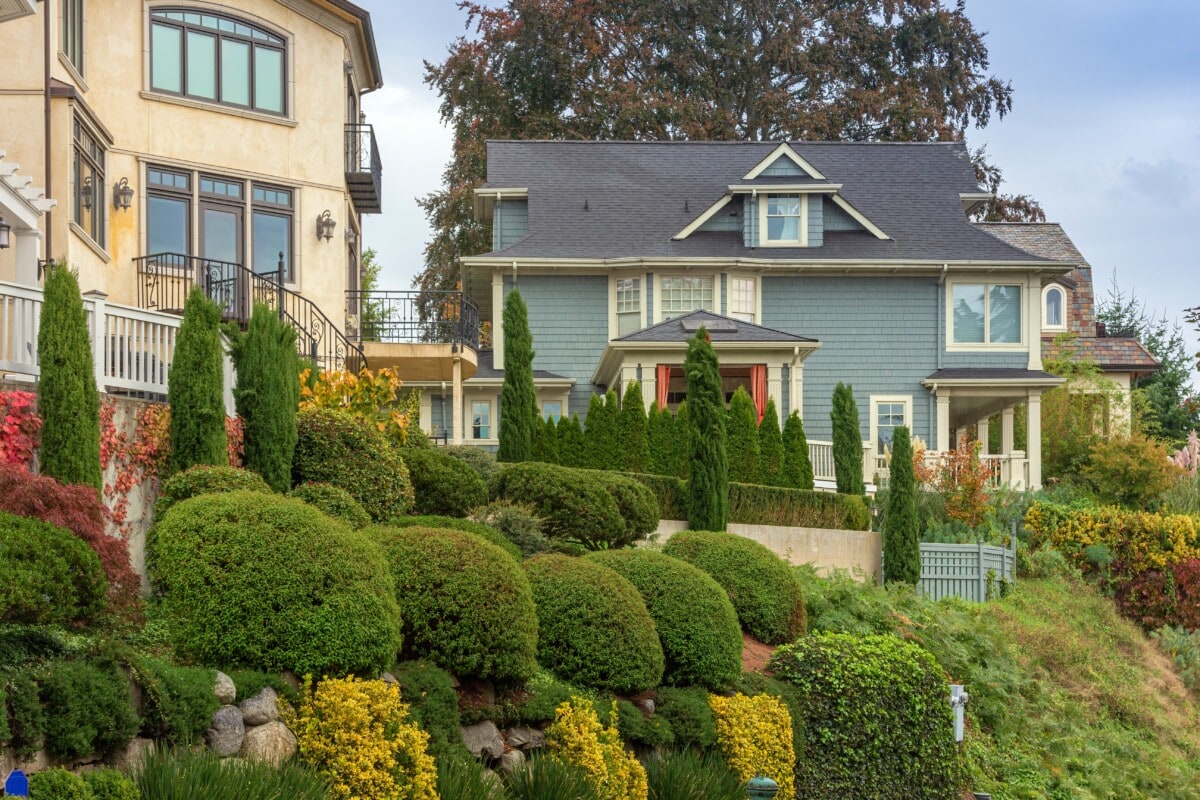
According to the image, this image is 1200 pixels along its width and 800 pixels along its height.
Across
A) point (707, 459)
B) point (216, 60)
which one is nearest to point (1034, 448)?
point (707, 459)

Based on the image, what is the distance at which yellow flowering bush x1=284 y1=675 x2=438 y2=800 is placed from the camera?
349 inches

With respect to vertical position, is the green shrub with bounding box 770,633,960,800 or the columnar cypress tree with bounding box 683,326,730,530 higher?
the columnar cypress tree with bounding box 683,326,730,530

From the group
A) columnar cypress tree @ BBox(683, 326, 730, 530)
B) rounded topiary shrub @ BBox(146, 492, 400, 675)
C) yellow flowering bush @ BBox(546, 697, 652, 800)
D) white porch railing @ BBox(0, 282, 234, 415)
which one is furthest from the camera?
columnar cypress tree @ BBox(683, 326, 730, 530)

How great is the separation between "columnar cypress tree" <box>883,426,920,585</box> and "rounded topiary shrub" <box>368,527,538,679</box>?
40.3ft

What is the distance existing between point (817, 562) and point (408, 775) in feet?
46.4

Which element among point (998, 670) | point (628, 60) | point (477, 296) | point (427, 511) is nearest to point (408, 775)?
point (427, 511)

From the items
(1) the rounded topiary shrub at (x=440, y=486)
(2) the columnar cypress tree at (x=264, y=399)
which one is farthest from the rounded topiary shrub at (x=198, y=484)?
(1) the rounded topiary shrub at (x=440, y=486)

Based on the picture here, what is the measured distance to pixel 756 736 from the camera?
12.6 m

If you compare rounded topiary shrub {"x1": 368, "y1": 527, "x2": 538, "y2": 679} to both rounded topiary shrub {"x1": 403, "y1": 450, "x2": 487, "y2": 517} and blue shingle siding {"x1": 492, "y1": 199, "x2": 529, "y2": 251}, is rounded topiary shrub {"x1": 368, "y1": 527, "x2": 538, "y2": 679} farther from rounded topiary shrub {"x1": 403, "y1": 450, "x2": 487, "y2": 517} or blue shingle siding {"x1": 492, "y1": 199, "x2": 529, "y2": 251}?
blue shingle siding {"x1": 492, "y1": 199, "x2": 529, "y2": 251}

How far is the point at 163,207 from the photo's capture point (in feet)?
72.8

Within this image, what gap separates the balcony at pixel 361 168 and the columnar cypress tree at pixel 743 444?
716cm

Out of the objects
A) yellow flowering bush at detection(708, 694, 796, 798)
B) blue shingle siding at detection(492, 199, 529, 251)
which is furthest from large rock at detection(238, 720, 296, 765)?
blue shingle siding at detection(492, 199, 529, 251)

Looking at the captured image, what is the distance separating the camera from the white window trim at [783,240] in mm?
32125

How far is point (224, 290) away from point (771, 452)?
9062 mm
